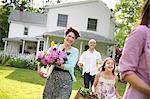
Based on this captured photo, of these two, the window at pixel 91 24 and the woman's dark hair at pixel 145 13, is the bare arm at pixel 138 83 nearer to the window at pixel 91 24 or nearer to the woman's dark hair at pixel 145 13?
the woman's dark hair at pixel 145 13

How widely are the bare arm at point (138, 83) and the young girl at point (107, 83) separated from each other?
6.16m

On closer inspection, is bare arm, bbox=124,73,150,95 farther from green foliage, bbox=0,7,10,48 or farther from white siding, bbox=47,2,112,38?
green foliage, bbox=0,7,10,48

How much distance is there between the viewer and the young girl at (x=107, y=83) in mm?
8672

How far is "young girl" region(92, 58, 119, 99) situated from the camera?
867 centimetres

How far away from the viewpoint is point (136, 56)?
2.51m

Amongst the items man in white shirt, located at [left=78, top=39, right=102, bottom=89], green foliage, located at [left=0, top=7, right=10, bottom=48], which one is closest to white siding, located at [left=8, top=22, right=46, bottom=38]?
green foliage, located at [left=0, top=7, right=10, bottom=48]

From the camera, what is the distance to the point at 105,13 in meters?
37.3

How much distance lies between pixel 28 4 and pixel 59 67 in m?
64.1

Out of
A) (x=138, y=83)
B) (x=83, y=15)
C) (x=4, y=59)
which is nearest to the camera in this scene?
(x=138, y=83)

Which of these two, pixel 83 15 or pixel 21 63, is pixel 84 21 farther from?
pixel 21 63

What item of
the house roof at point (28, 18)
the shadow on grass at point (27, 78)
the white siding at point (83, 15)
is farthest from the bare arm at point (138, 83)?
the house roof at point (28, 18)

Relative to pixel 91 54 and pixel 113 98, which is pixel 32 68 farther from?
pixel 113 98

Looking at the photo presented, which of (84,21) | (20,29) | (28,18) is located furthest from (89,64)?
(28,18)

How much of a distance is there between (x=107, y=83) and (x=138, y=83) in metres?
6.41
